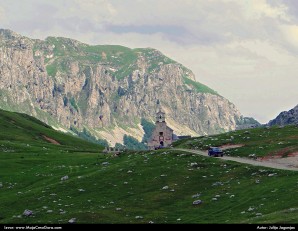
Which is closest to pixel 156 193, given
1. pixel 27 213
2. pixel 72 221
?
pixel 72 221

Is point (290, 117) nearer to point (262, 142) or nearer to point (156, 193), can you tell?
point (262, 142)

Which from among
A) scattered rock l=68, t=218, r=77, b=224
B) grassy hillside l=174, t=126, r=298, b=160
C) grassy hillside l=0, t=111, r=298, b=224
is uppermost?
grassy hillside l=174, t=126, r=298, b=160

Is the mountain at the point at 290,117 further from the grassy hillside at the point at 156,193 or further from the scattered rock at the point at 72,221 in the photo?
the scattered rock at the point at 72,221

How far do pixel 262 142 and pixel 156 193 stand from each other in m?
42.2

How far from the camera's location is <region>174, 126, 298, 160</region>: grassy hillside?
282 feet

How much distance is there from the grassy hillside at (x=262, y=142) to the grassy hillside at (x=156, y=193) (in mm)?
10925

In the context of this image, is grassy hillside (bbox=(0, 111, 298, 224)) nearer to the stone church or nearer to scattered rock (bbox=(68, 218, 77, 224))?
scattered rock (bbox=(68, 218, 77, 224))

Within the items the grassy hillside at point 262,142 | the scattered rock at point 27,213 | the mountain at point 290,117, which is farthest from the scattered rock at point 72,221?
the mountain at point 290,117

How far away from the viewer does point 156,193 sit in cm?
6266

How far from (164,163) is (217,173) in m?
15.2

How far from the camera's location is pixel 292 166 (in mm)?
70188

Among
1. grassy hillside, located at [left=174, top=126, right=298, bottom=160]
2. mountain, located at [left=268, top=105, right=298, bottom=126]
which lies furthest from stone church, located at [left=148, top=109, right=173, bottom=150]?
grassy hillside, located at [left=174, top=126, right=298, bottom=160]

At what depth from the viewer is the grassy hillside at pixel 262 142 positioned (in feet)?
282

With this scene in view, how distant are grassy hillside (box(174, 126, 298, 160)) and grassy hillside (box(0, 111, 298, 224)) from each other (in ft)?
35.8
